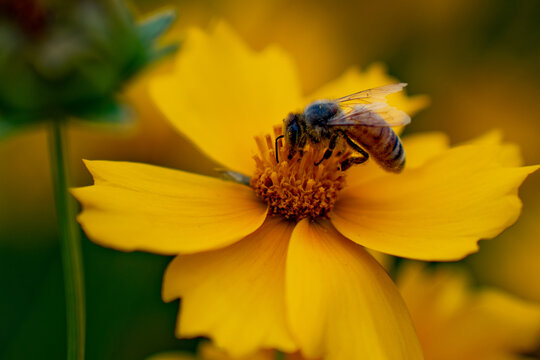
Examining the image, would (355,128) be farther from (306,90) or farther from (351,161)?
(306,90)

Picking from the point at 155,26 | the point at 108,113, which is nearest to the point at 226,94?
the point at 155,26

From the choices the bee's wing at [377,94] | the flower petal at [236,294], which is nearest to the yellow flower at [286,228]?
the flower petal at [236,294]

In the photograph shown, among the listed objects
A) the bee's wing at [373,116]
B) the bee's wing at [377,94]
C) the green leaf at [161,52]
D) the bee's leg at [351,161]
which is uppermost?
the green leaf at [161,52]

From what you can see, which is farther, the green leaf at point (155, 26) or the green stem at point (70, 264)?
the green leaf at point (155, 26)

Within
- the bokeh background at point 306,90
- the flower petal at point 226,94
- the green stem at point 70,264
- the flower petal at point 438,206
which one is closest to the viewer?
the green stem at point 70,264

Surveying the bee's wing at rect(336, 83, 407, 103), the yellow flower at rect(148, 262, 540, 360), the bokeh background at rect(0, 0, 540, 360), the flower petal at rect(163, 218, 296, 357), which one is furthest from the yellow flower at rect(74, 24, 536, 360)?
the bokeh background at rect(0, 0, 540, 360)

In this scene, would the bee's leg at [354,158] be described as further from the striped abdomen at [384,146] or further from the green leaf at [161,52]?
the green leaf at [161,52]

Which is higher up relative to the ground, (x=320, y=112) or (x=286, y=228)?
(x=320, y=112)

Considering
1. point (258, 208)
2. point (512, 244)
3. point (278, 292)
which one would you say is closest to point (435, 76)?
point (512, 244)
